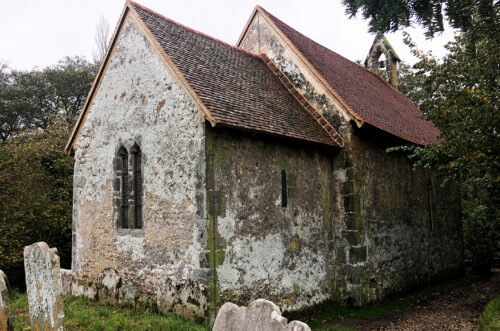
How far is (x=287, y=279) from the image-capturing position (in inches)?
384

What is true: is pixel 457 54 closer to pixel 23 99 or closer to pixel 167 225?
pixel 167 225

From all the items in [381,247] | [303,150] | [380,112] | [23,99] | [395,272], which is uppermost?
[23,99]

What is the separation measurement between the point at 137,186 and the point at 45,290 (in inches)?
143

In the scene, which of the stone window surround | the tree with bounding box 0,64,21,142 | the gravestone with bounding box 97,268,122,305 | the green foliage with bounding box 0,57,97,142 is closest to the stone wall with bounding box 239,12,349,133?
the stone window surround

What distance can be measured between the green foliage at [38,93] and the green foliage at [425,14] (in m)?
25.9

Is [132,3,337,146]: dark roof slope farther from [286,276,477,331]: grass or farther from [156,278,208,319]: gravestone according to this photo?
[286,276,477,331]: grass

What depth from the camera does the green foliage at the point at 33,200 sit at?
14.3m

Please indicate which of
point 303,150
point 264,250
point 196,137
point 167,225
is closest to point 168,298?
point 167,225

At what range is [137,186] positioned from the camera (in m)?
9.95

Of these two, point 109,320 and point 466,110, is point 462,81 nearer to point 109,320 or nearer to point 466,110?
point 466,110

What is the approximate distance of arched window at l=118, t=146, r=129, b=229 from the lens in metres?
10.3

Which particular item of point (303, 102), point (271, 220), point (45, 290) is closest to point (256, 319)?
point (45, 290)

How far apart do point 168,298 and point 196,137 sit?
10.7ft

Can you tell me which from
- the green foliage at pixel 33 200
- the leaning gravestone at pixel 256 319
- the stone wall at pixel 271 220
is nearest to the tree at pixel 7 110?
the green foliage at pixel 33 200
